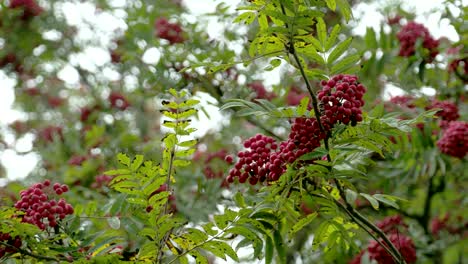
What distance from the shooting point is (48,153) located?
17.2ft

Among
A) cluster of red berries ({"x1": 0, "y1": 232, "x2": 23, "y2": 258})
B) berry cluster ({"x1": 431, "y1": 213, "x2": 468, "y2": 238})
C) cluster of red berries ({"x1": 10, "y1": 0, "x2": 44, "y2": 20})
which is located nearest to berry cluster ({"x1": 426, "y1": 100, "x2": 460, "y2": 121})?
berry cluster ({"x1": 431, "y1": 213, "x2": 468, "y2": 238})

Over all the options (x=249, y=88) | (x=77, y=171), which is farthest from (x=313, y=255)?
(x=77, y=171)

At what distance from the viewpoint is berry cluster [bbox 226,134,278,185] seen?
1.95m

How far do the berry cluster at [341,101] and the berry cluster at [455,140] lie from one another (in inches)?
67.0

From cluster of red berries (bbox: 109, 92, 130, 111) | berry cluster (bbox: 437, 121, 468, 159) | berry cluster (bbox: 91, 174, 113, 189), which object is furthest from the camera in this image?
cluster of red berries (bbox: 109, 92, 130, 111)

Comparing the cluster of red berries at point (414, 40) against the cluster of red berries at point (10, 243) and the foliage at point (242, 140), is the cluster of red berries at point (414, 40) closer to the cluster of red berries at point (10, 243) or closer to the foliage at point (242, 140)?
the foliage at point (242, 140)

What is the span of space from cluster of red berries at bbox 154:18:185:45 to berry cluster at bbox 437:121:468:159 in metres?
2.09

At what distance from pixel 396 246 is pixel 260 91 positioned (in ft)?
4.95

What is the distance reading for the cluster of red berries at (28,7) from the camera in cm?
572

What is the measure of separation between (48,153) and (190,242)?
3.67 meters

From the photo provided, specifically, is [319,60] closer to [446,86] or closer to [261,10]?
[261,10]

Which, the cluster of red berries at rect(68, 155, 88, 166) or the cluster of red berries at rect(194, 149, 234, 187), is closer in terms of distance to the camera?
the cluster of red berries at rect(194, 149, 234, 187)

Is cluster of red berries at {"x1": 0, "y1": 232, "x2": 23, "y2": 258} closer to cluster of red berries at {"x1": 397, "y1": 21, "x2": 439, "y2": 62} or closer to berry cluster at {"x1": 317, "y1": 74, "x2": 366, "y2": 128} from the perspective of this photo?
berry cluster at {"x1": 317, "y1": 74, "x2": 366, "y2": 128}

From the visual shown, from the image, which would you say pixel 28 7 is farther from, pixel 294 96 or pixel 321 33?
pixel 321 33
